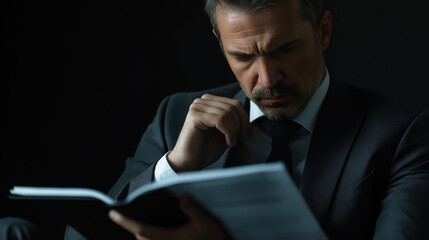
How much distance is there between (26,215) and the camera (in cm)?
233

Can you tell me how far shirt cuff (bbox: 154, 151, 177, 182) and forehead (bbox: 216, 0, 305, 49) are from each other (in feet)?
1.17

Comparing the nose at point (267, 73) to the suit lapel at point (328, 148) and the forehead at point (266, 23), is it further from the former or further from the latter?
the suit lapel at point (328, 148)

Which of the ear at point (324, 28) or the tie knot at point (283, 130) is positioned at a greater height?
the ear at point (324, 28)

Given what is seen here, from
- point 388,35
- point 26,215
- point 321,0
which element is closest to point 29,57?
point 26,215

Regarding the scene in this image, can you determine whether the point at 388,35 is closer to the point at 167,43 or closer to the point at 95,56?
the point at 167,43

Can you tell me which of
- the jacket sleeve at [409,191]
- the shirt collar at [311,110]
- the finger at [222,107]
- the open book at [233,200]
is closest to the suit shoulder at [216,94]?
the shirt collar at [311,110]

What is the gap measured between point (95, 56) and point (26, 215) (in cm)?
63

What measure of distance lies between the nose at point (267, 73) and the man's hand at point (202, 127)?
0.09m

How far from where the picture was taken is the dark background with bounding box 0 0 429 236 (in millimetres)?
2184

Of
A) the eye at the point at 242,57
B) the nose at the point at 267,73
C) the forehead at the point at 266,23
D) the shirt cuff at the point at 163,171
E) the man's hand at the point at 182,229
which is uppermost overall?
the forehead at the point at 266,23

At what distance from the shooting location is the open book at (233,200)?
103cm

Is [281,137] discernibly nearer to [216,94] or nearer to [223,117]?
[223,117]

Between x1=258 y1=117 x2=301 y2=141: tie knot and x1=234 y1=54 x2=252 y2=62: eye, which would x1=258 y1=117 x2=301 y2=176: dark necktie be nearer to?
x1=258 y1=117 x2=301 y2=141: tie knot

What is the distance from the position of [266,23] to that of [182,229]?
24.0 inches
